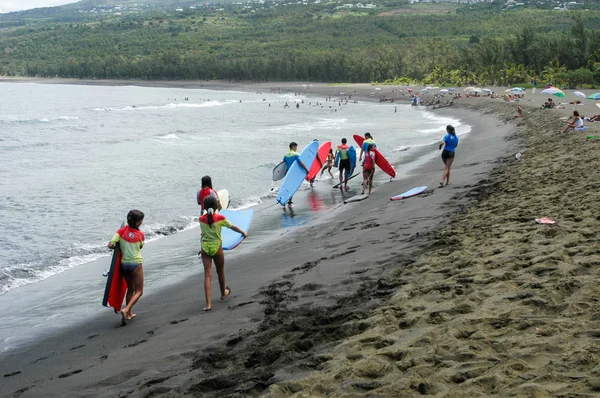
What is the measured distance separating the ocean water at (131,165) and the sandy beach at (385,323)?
416 cm

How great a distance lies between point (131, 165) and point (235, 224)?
17413mm

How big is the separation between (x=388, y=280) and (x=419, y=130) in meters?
31.9

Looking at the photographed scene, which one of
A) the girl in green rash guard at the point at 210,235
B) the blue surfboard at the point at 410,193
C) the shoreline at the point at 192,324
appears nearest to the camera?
the shoreline at the point at 192,324

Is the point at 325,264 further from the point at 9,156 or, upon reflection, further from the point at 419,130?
the point at 419,130

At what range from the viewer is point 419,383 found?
4836 millimetres

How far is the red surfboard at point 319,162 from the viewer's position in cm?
1983

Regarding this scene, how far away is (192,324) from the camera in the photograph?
7812 millimetres

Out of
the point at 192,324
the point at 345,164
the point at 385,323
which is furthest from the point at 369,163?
the point at 385,323

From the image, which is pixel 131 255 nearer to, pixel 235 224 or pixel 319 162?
pixel 235 224

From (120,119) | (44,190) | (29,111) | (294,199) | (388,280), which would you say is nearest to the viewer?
(388,280)

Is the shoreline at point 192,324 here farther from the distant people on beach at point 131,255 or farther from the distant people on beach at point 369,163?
the distant people on beach at point 369,163

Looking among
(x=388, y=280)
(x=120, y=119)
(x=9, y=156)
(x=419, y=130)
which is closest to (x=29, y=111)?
(x=120, y=119)

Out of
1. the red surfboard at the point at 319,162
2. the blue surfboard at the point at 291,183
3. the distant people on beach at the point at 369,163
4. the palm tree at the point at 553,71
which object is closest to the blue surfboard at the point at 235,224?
the blue surfboard at the point at 291,183

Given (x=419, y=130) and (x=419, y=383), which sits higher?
(x=419, y=383)
